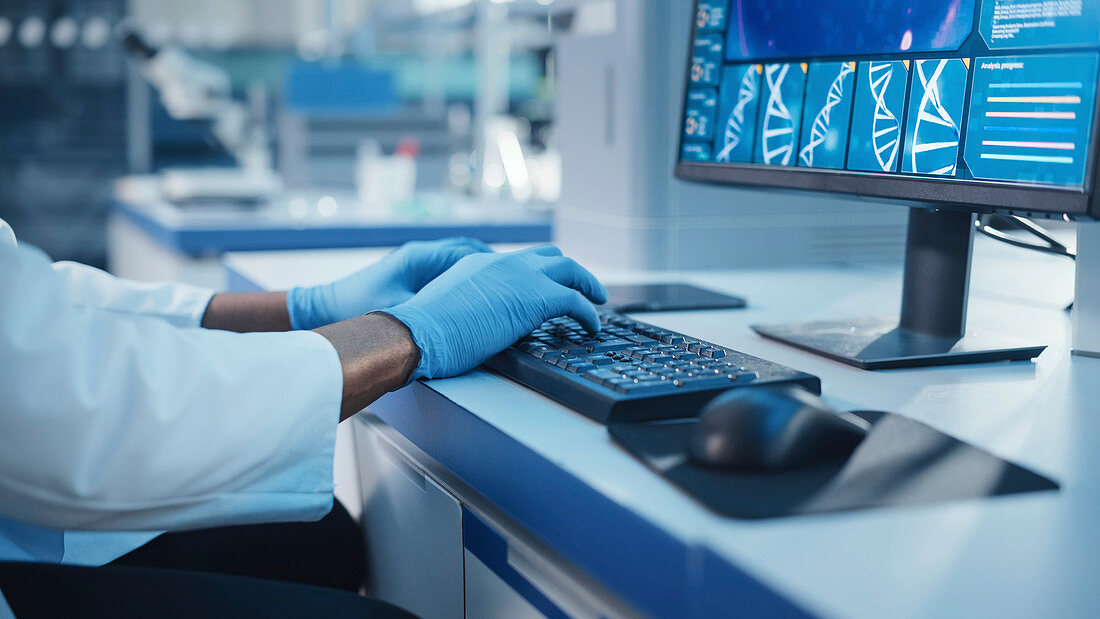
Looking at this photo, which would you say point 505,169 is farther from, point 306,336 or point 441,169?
point 306,336

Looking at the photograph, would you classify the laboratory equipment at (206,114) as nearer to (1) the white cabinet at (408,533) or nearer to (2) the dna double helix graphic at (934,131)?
A: (1) the white cabinet at (408,533)

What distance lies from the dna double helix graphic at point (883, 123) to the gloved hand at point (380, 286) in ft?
1.42

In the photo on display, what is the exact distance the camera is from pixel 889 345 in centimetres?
83

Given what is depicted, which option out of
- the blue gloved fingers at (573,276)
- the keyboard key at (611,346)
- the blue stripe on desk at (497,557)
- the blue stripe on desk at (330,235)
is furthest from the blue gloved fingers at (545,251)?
the blue stripe on desk at (330,235)

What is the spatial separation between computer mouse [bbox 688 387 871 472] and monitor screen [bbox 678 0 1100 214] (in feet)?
0.98

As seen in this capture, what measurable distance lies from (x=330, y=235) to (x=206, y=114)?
98cm

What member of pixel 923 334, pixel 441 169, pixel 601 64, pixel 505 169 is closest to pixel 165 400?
pixel 923 334

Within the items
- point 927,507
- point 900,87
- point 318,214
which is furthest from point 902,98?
point 318,214

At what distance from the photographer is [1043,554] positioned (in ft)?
1.40

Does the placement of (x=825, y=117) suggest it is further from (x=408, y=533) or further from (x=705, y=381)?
(x=408, y=533)

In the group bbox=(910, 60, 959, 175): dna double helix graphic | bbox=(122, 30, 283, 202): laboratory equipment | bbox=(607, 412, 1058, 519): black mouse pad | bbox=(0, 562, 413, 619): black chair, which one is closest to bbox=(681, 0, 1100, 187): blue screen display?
bbox=(910, 60, 959, 175): dna double helix graphic

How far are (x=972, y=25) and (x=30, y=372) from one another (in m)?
0.72

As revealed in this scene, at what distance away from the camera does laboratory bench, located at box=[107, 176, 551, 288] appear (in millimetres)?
2201

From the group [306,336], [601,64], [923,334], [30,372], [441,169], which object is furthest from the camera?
[441,169]
